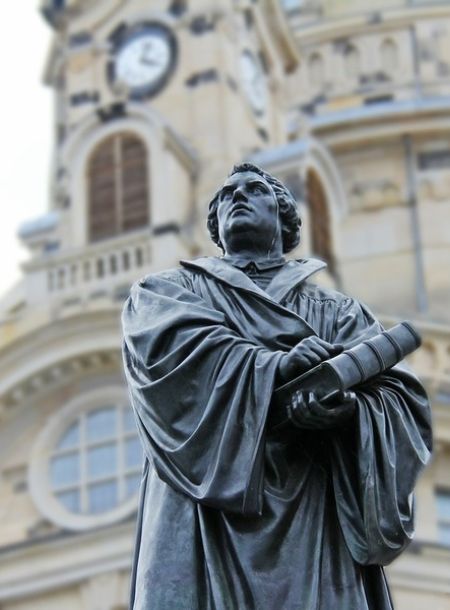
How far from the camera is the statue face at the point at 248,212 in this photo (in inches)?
215

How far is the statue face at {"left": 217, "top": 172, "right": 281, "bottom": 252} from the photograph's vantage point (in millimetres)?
5469

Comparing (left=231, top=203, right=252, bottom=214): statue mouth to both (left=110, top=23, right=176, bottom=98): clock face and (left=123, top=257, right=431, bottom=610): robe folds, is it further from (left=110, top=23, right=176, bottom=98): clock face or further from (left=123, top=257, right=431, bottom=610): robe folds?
(left=110, top=23, right=176, bottom=98): clock face

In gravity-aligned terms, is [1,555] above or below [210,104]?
below

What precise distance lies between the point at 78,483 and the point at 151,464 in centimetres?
1995

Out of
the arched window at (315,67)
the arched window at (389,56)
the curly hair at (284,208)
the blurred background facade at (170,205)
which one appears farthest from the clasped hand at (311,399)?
the arched window at (315,67)

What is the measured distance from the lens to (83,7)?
3033cm

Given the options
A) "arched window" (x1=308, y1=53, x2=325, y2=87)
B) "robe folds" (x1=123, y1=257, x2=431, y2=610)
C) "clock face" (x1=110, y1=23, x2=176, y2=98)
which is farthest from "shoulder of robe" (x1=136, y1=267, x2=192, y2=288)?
"arched window" (x1=308, y1=53, x2=325, y2=87)

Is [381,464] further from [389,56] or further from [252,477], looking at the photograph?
[389,56]

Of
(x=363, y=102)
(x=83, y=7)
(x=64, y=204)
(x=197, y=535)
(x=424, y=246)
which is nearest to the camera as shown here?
(x=197, y=535)

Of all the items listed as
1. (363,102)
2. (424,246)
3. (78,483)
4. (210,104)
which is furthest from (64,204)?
(363,102)

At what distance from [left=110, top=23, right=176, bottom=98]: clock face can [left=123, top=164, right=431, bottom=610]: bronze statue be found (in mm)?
24349

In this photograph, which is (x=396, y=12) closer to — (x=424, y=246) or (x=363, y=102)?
(x=363, y=102)

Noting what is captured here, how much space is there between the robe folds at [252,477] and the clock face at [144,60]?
80.0ft

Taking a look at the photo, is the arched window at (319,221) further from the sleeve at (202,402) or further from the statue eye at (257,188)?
the sleeve at (202,402)
